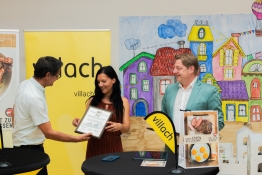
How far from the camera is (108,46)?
175 inches

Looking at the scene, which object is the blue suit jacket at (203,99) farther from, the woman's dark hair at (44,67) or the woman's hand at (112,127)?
the woman's dark hair at (44,67)

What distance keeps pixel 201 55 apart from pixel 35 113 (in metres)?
1.96

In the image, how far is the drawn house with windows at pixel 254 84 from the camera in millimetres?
4336

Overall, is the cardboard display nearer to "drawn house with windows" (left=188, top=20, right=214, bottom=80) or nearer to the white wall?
"drawn house with windows" (left=188, top=20, right=214, bottom=80)

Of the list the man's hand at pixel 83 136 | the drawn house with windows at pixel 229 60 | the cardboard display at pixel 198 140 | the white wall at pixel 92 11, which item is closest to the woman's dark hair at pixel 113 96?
the man's hand at pixel 83 136

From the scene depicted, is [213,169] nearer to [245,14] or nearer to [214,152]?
[214,152]

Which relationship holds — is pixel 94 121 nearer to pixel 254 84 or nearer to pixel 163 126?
pixel 163 126

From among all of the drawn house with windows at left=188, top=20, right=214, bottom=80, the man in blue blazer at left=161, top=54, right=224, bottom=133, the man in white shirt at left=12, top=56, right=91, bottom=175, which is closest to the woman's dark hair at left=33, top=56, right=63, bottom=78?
the man in white shirt at left=12, top=56, right=91, bottom=175

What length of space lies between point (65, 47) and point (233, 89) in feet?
6.08

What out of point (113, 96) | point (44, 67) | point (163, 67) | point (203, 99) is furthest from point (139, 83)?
point (44, 67)

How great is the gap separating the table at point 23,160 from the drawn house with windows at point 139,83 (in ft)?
5.15

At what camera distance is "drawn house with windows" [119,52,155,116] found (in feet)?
14.7

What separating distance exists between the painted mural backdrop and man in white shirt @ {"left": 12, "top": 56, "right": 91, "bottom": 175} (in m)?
1.20

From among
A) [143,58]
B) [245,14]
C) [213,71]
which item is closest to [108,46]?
[143,58]
